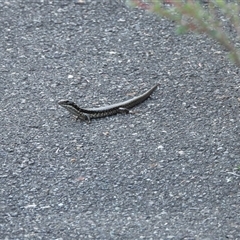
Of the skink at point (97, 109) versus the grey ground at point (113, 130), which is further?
the skink at point (97, 109)

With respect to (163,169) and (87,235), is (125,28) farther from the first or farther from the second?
(87,235)

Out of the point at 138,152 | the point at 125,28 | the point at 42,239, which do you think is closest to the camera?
the point at 42,239

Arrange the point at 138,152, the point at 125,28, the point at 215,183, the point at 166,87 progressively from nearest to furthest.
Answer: the point at 215,183 < the point at 138,152 < the point at 166,87 < the point at 125,28

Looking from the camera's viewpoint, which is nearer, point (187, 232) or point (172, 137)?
point (187, 232)

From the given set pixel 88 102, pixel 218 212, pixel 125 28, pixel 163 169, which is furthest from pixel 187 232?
pixel 125 28

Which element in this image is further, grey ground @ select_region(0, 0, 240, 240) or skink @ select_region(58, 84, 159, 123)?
skink @ select_region(58, 84, 159, 123)

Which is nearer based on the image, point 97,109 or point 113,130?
point 113,130

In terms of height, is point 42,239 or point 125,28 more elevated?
point 42,239
